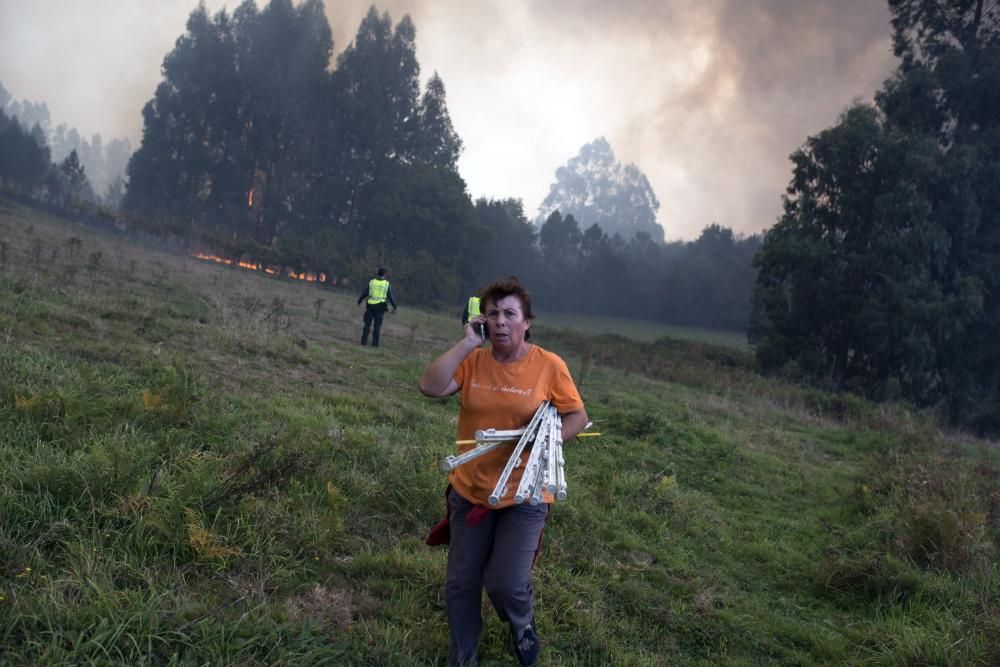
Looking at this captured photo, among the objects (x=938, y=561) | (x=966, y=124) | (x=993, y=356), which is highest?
(x=966, y=124)

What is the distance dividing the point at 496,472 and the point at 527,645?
2.89 ft

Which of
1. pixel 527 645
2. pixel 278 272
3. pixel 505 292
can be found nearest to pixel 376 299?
pixel 505 292

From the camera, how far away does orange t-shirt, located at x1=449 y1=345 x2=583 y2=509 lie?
3.07 meters

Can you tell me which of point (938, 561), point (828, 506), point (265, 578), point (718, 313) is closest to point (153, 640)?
point (265, 578)

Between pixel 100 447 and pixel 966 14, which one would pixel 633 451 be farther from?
pixel 966 14

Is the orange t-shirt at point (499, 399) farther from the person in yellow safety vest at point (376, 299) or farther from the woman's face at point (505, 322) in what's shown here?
the person in yellow safety vest at point (376, 299)

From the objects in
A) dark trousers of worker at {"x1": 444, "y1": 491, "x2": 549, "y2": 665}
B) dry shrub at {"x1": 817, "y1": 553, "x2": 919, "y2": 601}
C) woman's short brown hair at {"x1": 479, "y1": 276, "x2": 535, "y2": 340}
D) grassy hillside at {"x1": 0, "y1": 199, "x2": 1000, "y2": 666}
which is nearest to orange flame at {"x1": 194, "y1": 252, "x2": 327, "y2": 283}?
grassy hillside at {"x1": 0, "y1": 199, "x2": 1000, "y2": 666}

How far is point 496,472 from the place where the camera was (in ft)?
10.0

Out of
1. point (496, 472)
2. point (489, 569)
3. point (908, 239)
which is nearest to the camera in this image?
point (489, 569)

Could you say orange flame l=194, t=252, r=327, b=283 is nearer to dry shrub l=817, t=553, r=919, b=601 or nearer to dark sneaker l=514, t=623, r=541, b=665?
dry shrub l=817, t=553, r=919, b=601

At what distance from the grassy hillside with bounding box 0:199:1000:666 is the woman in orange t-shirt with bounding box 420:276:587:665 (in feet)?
1.30

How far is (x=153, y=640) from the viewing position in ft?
8.71

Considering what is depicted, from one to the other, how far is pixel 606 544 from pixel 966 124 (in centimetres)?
2751

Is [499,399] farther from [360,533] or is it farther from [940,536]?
[940,536]
